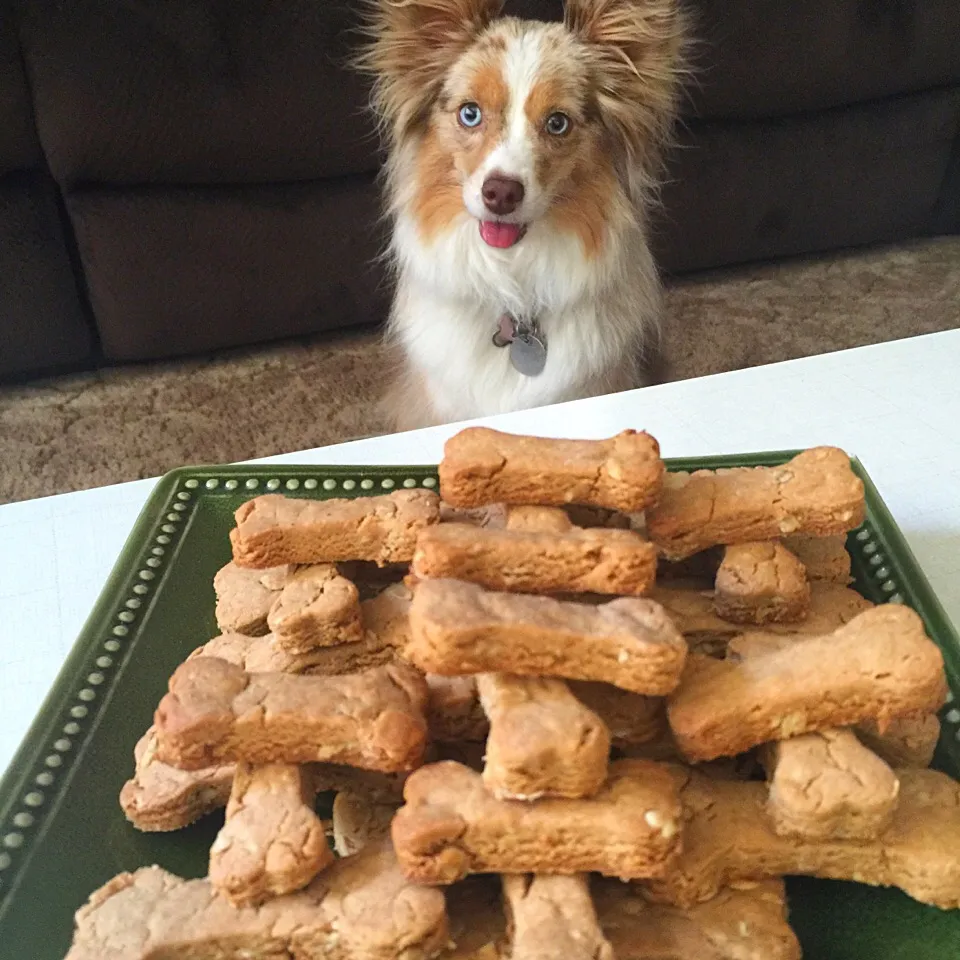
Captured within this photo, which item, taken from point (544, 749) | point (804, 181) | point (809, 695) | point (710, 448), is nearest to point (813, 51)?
point (804, 181)

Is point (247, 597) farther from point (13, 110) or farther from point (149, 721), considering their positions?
point (13, 110)

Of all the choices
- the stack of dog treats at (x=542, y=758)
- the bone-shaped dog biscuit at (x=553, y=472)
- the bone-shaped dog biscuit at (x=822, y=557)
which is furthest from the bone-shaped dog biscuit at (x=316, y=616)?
the bone-shaped dog biscuit at (x=822, y=557)

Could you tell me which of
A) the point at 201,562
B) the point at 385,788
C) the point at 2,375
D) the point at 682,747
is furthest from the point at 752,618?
the point at 2,375

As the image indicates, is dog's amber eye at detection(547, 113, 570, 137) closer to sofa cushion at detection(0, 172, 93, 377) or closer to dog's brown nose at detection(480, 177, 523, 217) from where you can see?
dog's brown nose at detection(480, 177, 523, 217)

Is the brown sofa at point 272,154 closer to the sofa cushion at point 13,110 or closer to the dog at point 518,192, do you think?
the sofa cushion at point 13,110

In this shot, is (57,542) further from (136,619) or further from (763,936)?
(763,936)

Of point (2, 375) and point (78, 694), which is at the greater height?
point (78, 694)

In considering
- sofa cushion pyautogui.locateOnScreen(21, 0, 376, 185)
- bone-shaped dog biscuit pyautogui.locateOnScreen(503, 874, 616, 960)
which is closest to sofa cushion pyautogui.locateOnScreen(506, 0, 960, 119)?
sofa cushion pyautogui.locateOnScreen(21, 0, 376, 185)
